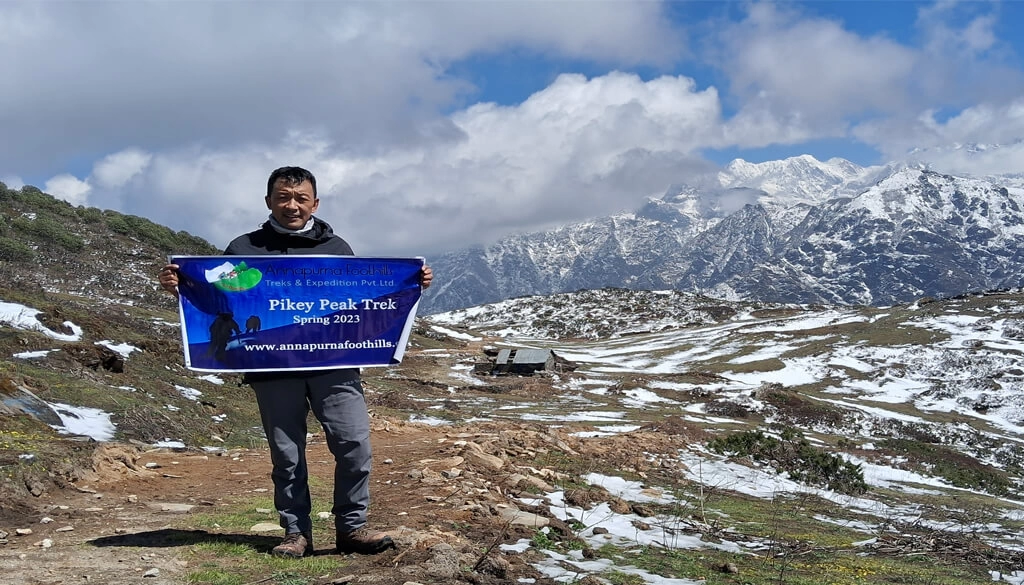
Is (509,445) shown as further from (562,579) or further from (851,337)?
(851,337)

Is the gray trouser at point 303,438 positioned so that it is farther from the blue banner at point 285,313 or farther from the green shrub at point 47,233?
the green shrub at point 47,233

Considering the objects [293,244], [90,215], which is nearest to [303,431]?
[293,244]

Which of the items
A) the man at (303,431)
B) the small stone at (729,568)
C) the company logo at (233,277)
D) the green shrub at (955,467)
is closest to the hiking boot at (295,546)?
the man at (303,431)

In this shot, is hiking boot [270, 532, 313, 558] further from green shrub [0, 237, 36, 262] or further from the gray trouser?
green shrub [0, 237, 36, 262]

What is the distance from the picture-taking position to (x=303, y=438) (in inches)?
227

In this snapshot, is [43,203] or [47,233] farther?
[43,203]

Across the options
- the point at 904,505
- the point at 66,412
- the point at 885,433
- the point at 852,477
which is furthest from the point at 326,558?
the point at 885,433

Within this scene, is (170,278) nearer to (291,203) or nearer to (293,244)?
(293,244)

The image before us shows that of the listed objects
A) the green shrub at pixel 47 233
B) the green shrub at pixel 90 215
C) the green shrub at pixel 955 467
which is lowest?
the green shrub at pixel 955 467

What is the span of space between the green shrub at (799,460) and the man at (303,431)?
14511 mm

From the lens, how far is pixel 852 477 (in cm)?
1834

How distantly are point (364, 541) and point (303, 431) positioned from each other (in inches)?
41.1

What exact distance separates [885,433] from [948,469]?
13755 mm

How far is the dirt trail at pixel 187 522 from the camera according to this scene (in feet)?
16.7
